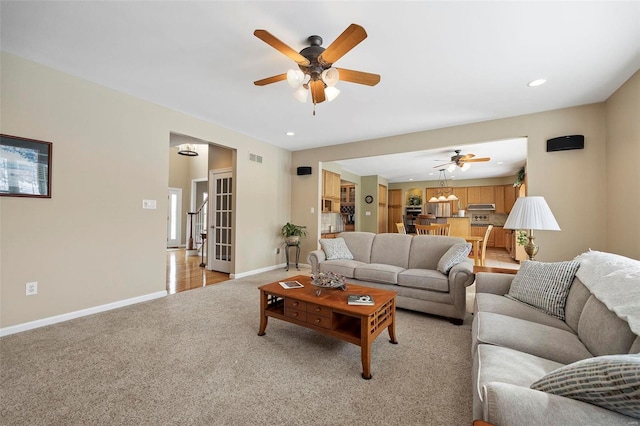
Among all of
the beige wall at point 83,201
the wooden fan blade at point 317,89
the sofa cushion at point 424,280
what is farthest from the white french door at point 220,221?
the sofa cushion at point 424,280

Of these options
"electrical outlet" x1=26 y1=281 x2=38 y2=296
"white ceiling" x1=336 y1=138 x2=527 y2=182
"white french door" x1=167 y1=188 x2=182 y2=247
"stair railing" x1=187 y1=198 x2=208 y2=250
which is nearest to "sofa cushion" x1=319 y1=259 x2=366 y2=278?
"white ceiling" x1=336 y1=138 x2=527 y2=182

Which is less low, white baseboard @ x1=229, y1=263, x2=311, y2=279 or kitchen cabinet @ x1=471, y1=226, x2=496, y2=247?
kitchen cabinet @ x1=471, y1=226, x2=496, y2=247

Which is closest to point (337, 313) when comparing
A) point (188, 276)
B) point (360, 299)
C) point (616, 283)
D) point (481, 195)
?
point (360, 299)

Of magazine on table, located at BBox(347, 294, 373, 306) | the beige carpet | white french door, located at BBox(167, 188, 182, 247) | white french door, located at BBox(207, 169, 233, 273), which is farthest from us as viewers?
white french door, located at BBox(167, 188, 182, 247)

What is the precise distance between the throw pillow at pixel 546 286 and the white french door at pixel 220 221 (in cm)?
454

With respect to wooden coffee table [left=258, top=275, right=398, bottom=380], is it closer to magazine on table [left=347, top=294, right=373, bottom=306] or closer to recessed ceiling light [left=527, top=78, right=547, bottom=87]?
magazine on table [left=347, top=294, right=373, bottom=306]

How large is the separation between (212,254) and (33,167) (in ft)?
10.3

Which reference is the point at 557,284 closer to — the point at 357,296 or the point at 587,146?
the point at 357,296

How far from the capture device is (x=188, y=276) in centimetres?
478

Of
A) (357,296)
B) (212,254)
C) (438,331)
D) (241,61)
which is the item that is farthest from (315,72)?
(212,254)

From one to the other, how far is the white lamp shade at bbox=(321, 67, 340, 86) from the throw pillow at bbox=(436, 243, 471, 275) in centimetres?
228

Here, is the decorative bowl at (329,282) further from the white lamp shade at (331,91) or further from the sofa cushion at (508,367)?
the white lamp shade at (331,91)

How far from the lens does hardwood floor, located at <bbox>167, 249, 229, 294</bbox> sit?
4.16m

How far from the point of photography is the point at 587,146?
131 inches
